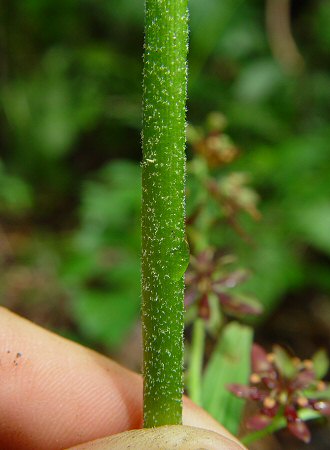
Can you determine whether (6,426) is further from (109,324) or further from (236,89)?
(236,89)

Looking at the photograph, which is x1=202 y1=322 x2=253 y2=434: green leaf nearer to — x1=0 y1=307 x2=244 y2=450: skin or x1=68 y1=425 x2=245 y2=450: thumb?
x1=0 y1=307 x2=244 y2=450: skin

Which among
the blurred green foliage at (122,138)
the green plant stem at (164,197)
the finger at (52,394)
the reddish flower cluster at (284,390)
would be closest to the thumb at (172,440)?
A: the green plant stem at (164,197)

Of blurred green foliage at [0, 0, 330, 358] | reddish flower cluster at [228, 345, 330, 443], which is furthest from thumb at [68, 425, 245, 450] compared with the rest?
blurred green foliage at [0, 0, 330, 358]

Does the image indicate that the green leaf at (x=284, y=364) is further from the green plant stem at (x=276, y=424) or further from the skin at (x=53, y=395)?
the skin at (x=53, y=395)

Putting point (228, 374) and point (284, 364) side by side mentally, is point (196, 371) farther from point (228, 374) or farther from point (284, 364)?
point (284, 364)

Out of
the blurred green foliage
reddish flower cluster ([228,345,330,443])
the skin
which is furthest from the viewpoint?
the blurred green foliage

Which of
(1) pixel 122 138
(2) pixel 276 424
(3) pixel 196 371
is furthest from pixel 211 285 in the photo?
(1) pixel 122 138
